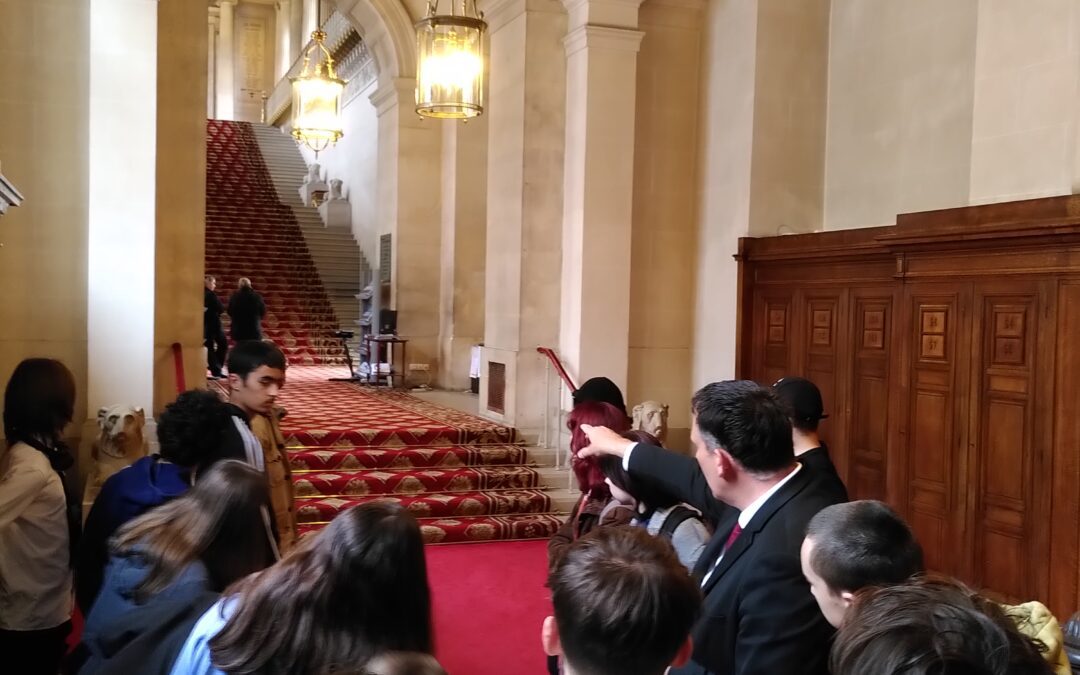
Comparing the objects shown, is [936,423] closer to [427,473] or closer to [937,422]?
[937,422]

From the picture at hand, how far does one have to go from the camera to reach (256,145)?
2536 cm

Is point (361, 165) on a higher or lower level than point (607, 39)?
higher

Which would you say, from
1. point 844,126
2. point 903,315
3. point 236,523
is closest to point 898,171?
point 844,126

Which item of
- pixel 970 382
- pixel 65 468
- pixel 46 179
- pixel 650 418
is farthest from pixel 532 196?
pixel 65 468

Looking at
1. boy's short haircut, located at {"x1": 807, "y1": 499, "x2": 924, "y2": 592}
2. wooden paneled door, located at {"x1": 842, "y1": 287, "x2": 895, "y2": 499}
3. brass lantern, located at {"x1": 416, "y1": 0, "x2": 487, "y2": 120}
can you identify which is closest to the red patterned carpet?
wooden paneled door, located at {"x1": 842, "y1": 287, "x2": 895, "y2": 499}

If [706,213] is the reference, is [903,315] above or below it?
below

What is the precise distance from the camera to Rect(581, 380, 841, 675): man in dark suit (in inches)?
80.8

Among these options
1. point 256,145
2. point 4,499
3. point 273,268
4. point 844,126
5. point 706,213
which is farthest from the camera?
point 256,145

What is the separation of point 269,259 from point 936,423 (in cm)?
1572

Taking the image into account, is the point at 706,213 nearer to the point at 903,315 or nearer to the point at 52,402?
the point at 903,315

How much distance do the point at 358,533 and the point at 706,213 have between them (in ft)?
26.5

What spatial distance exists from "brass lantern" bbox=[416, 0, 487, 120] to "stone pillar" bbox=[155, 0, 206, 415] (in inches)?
84.5

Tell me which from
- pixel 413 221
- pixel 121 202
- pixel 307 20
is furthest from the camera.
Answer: pixel 307 20

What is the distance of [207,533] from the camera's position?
6.92ft
